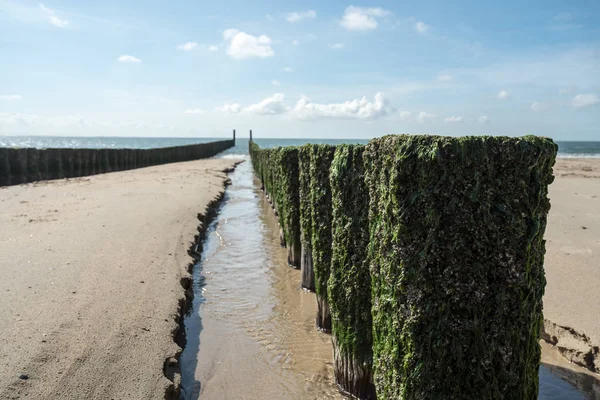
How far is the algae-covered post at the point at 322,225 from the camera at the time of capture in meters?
5.94

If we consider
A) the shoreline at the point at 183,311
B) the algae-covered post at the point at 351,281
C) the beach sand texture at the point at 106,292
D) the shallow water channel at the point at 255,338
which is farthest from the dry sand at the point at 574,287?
the shoreline at the point at 183,311

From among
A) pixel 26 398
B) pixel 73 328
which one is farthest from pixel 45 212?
pixel 26 398

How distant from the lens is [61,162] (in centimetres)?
2420

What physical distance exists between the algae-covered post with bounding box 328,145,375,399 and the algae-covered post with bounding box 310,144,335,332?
98cm

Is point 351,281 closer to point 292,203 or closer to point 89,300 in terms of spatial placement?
point 89,300

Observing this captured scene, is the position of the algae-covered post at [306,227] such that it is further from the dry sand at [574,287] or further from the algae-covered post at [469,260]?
the algae-covered post at [469,260]

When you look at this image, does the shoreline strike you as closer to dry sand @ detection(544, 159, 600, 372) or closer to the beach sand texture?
the beach sand texture

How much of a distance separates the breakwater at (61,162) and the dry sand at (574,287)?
21732mm

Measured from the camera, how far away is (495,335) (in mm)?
3025

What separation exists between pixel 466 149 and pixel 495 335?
1.27m

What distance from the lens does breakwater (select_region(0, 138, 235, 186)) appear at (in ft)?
67.9

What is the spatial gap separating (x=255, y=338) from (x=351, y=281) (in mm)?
1954

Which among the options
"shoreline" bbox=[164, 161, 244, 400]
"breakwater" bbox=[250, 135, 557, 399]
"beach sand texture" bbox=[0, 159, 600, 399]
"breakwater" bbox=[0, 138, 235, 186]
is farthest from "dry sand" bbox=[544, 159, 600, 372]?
"breakwater" bbox=[0, 138, 235, 186]

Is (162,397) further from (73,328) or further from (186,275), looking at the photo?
(186,275)
